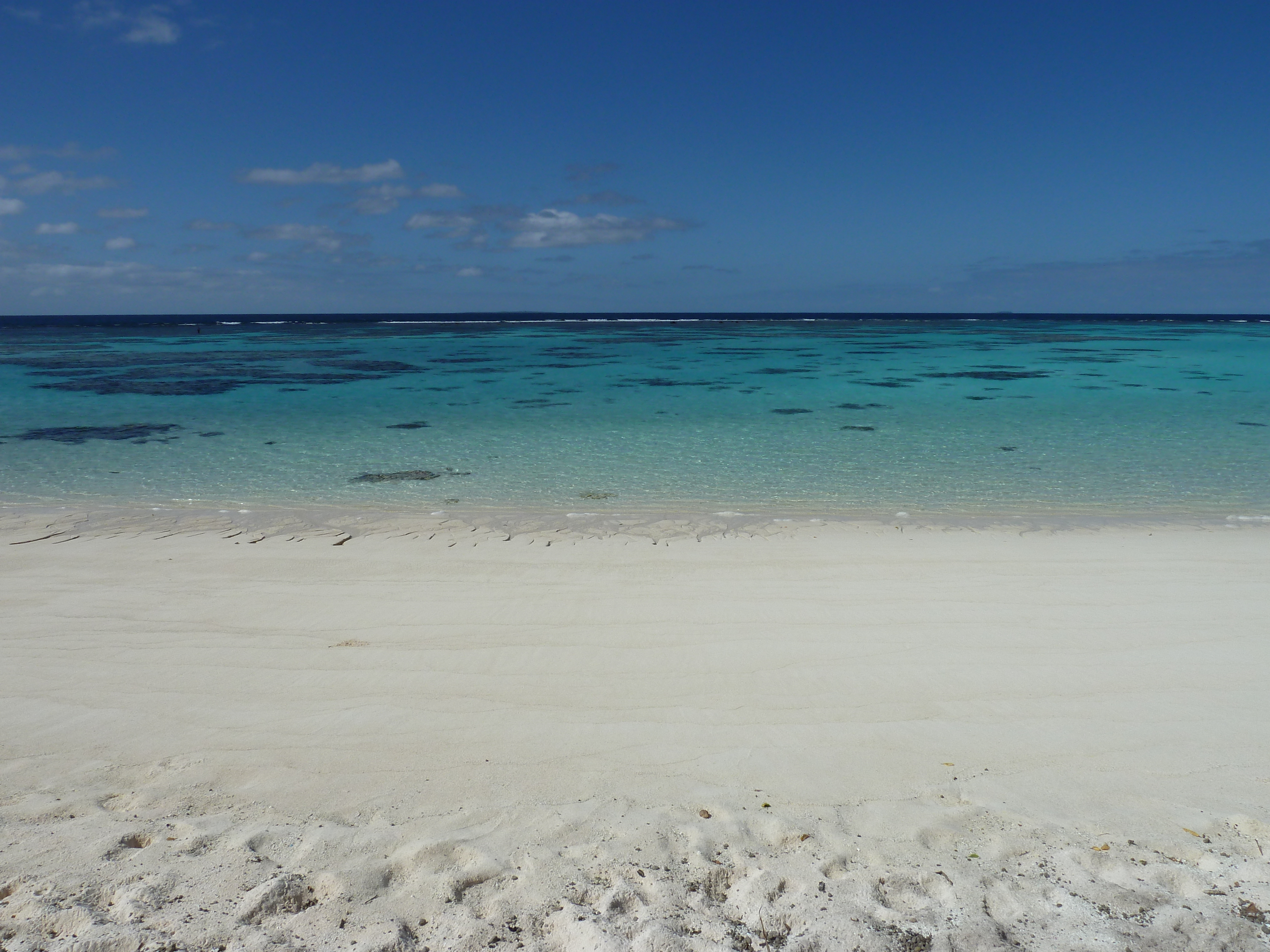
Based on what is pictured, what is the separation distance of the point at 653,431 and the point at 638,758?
37.3 feet

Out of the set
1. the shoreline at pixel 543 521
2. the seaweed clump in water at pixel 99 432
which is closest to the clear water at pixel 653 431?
the seaweed clump in water at pixel 99 432

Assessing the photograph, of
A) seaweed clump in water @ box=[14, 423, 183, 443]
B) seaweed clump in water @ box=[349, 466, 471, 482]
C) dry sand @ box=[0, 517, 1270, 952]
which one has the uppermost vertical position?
seaweed clump in water @ box=[14, 423, 183, 443]

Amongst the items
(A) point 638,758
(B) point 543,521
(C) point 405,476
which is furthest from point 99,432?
(A) point 638,758

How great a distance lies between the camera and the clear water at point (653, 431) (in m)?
9.70

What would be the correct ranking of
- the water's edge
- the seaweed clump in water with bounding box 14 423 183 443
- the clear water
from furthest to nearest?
the seaweed clump in water with bounding box 14 423 183 443, the clear water, the water's edge

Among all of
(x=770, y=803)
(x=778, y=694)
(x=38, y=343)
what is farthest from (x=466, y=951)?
(x=38, y=343)

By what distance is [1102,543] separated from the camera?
724 centimetres

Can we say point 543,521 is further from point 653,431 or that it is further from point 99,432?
point 99,432

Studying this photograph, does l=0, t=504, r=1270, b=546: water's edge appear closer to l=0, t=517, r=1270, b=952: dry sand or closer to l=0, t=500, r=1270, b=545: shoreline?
l=0, t=500, r=1270, b=545: shoreline

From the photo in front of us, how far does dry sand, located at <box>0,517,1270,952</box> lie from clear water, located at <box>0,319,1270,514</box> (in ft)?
11.4

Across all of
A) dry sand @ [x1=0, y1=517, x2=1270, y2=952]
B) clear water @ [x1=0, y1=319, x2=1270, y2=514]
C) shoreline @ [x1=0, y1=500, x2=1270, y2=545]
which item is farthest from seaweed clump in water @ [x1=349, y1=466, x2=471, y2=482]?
dry sand @ [x1=0, y1=517, x2=1270, y2=952]

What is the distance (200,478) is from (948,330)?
67.2 metres

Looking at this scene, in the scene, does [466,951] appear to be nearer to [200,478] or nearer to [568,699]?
[568,699]

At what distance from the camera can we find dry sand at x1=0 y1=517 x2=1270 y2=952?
2525 millimetres
